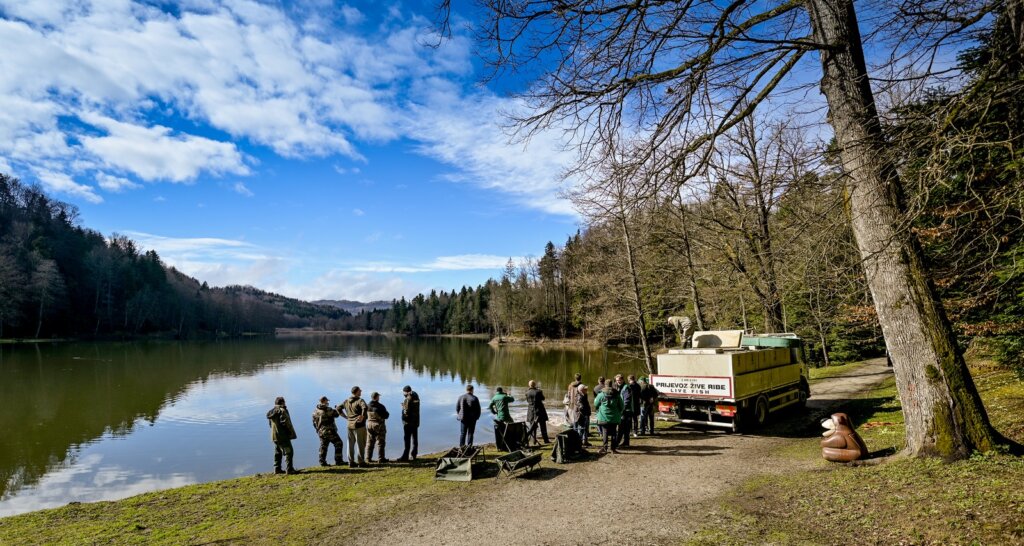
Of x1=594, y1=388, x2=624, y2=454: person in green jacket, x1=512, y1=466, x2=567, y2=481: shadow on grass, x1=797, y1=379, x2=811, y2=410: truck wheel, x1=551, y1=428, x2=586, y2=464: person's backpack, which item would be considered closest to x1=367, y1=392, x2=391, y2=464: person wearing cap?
x1=512, y1=466, x2=567, y2=481: shadow on grass

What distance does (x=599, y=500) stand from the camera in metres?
7.98

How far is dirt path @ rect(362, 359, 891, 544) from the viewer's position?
6.63 metres

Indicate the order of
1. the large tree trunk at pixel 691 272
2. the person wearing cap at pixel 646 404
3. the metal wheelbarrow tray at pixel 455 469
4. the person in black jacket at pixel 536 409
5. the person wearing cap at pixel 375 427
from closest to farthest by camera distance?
the metal wheelbarrow tray at pixel 455 469 < the person wearing cap at pixel 375 427 < the person in black jacket at pixel 536 409 < the person wearing cap at pixel 646 404 < the large tree trunk at pixel 691 272

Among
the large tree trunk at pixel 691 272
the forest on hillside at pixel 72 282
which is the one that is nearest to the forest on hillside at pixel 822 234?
the large tree trunk at pixel 691 272

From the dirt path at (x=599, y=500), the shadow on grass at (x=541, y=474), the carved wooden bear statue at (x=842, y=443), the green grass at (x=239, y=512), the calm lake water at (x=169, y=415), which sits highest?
the carved wooden bear statue at (x=842, y=443)

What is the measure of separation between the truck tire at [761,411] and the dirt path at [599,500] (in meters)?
1.90

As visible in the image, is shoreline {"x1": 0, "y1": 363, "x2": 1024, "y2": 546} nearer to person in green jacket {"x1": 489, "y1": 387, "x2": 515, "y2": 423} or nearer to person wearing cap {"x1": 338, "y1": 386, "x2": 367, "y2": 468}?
person wearing cap {"x1": 338, "y1": 386, "x2": 367, "y2": 468}

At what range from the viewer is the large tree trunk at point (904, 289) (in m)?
6.58

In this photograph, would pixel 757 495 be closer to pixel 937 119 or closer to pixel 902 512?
pixel 902 512

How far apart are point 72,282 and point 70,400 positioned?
76.2 meters

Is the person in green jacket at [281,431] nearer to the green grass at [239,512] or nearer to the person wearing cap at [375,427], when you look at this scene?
the green grass at [239,512]

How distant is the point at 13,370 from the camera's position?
34.7 m

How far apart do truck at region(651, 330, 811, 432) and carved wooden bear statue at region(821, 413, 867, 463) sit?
4411 mm

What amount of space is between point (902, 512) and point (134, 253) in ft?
421
